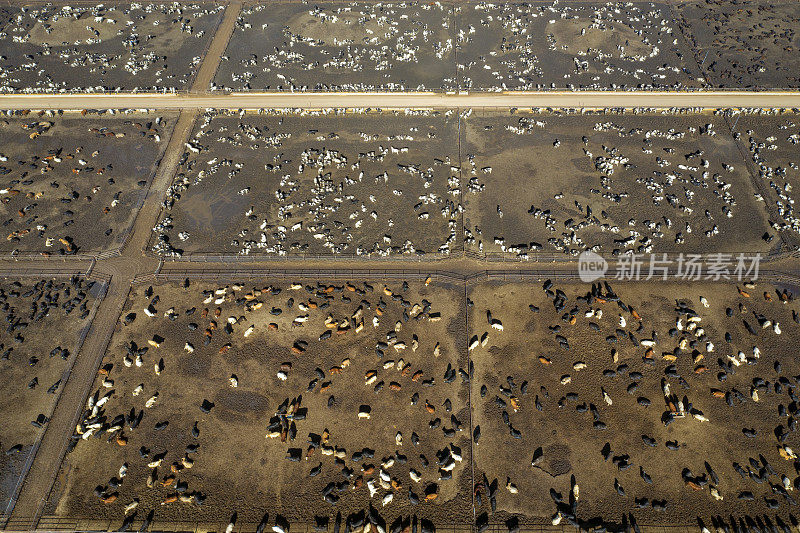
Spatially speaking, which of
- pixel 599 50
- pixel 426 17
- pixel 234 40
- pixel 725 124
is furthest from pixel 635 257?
pixel 234 40

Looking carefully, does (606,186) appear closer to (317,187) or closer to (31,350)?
(317,187)

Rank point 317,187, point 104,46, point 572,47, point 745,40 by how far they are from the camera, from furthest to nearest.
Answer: point 104,46 < point 745,40 < point 572,47 < point 317,187

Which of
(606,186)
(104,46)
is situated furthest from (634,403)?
(104,46)

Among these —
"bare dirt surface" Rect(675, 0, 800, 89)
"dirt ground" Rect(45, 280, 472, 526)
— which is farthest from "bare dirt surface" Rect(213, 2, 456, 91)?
"bare dirt surface" Rect(675, 0, 800, 89)

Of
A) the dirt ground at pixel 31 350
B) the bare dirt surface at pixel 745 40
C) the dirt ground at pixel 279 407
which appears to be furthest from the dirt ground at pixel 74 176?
the bare dirt surface at pixel 745 40

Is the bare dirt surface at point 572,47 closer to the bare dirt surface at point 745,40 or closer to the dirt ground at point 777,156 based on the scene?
the bare dirt surface at point 745,40

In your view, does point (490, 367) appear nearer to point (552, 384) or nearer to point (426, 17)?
point (552, 384)
